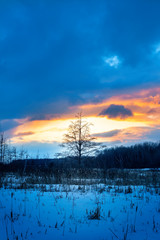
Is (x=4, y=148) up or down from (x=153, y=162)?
up

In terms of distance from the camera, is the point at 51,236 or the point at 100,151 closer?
the point at 51,236

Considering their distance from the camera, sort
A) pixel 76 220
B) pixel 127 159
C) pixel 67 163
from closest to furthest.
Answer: pixel 76 220 < pixel 127 159 < pixel 67 163

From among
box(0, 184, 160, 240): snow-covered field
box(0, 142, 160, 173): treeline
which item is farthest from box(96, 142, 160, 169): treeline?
box(0, 184, 160, 240): snow-covered field

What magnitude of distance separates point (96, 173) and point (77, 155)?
12.1 m

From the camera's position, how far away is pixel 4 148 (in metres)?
27.4

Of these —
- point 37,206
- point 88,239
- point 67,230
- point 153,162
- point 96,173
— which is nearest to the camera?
point 88,239

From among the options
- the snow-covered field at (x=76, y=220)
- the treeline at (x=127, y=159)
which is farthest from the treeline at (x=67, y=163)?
the snow-covered field at (x=76, y=220)

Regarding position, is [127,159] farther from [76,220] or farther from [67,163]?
[76,220]

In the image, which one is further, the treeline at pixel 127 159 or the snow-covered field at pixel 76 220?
the treeline at pixel 127 159

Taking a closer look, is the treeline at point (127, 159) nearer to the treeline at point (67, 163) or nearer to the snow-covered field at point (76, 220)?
the treeline at point (67, 163)

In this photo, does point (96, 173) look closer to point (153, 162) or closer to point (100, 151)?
point (100, 151)

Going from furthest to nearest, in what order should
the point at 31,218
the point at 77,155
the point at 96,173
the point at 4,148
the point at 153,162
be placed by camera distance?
the point at 153,162 → the point at 4,148 → the point at 77,155 → the point at 96,173 → the point at 31,218

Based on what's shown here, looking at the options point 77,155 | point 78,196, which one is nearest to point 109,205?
point 78,196

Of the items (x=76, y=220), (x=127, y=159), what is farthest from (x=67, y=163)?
(x=76, y=220)
